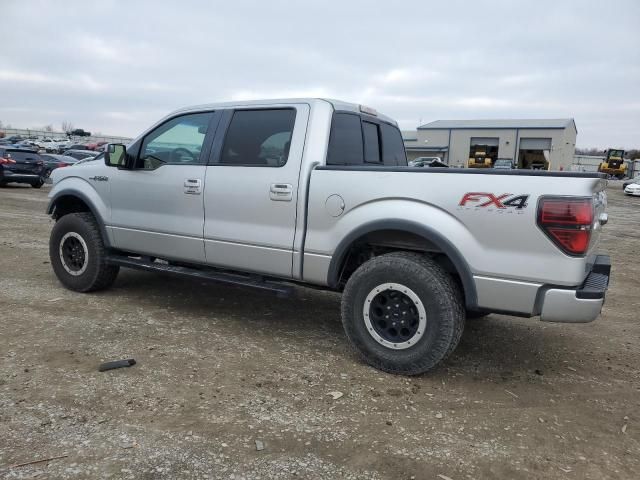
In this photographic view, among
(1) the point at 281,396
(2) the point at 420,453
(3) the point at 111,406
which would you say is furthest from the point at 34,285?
(2) the point at 420,453

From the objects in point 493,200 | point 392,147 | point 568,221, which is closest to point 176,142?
point 392,147

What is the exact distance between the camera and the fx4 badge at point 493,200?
329cm

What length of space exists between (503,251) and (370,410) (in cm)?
134

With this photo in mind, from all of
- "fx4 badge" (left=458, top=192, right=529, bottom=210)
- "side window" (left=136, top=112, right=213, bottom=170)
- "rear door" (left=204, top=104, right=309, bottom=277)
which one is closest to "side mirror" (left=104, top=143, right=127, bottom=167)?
"side window" (left=136, top=112, right=213, bottom=170)

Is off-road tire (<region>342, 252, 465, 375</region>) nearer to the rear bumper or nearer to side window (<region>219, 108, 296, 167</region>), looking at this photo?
the rear bumper

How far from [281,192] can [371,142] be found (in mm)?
1318

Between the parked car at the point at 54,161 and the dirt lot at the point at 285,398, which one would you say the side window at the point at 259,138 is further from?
the parked car at the point at 54,161

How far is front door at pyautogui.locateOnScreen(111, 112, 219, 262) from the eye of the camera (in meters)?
4.73

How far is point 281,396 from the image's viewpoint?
3.45 meters

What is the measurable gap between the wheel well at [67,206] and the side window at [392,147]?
3274 millimetres

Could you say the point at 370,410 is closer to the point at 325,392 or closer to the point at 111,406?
the point at 325,392

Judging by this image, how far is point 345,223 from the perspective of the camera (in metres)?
3.92

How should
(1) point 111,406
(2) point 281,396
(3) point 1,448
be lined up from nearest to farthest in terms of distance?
(3) point 1,448 → (1) point 111,406 → (2) point 281,396

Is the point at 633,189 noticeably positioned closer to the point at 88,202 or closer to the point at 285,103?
the point at 285,103
